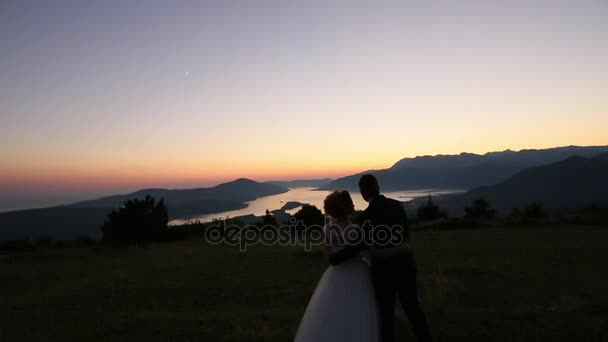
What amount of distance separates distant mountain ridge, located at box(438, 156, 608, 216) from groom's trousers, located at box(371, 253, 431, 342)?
87320mm

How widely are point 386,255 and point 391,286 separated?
16.3 inches

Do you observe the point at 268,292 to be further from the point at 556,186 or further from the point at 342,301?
the point at 556,186

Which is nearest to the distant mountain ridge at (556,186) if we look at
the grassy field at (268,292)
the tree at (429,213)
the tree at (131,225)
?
the tree at (429,213)

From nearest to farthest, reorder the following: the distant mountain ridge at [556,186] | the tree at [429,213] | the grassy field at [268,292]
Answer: the grassy field at [268,292], the tree at [429,213], the distant mountain ridge at [556,186]

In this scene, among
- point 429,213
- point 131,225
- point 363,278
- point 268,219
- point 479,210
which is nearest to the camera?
point 363,278

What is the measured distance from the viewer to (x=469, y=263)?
1590 centimetres

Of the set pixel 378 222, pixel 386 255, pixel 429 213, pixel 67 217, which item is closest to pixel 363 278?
pixel 386 255

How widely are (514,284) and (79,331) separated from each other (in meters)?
11.3

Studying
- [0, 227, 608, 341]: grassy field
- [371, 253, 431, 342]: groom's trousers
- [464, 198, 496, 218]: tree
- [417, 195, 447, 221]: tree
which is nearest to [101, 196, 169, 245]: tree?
[0, 227, 608, 341]: grassy field

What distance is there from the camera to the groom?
4.97 m

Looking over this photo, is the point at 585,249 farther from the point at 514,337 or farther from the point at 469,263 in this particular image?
the point at 514,337

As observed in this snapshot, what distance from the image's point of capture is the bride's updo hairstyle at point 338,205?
5.05 metres

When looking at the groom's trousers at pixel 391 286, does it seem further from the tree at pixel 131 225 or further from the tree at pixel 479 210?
the tree at pixel 479 210

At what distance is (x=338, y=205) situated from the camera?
506 centimetres
